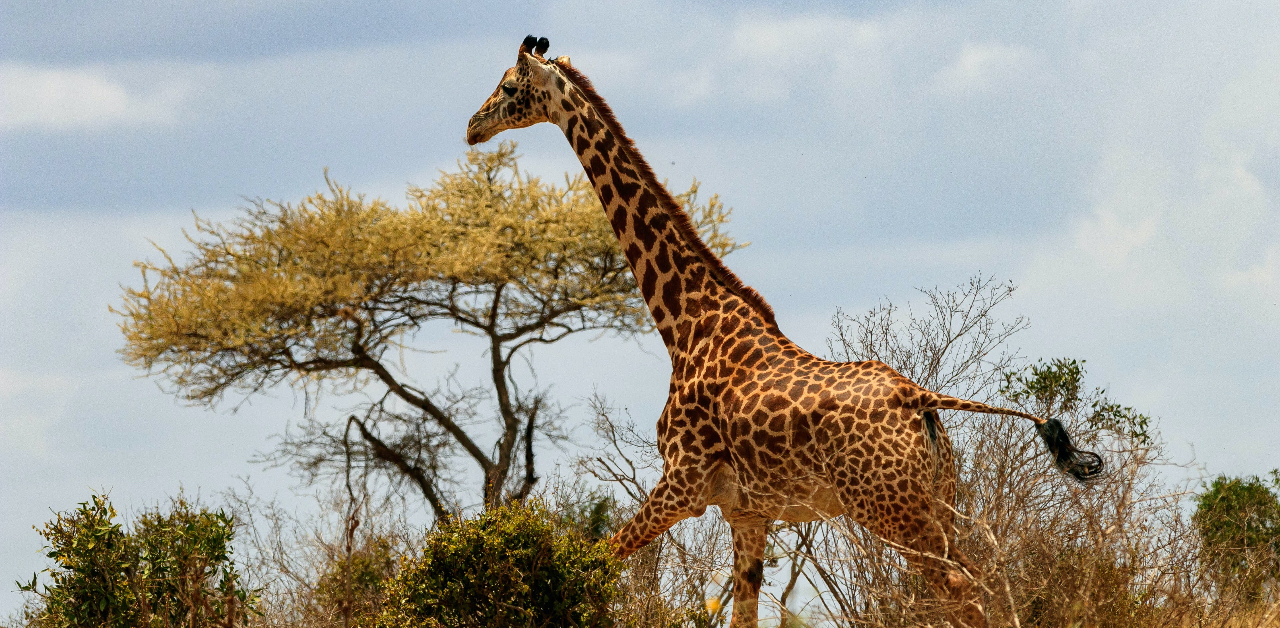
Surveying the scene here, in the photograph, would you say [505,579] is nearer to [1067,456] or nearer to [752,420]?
[752,420]

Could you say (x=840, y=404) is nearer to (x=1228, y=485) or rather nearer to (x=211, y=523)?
(x=211, y=523)

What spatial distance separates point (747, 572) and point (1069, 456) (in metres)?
2.17

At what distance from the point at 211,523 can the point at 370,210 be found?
11.5m

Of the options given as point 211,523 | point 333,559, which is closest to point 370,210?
point 333,559

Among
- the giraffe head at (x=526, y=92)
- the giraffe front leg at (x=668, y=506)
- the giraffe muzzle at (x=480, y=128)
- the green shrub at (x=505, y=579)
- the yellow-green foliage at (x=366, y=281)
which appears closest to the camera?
the green shrub at (x=505, y=579)

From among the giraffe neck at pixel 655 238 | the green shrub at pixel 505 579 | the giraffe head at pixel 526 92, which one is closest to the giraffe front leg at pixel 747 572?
the green shrub at pixel 505 579

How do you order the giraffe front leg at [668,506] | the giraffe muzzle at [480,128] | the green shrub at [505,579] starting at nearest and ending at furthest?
the green shrub at [505,579], the giraffe front leg at [668,506], the giraffe muzzle at [480,128]

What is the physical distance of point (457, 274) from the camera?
19.8m

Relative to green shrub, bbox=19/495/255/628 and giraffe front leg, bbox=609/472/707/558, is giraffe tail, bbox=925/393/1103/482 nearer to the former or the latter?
giraffe front leg, bbox=609/472/707/558

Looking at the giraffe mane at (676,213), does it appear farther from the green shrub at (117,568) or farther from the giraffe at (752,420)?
the green shrub at (117,568)

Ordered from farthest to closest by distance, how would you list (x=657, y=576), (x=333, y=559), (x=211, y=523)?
1. (x=333, y=559)
2. (x=657, y=576)
3. (x=211, y=523)

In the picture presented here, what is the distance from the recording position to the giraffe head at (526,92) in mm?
9016

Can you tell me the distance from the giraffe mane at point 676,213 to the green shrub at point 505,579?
1.96 metres

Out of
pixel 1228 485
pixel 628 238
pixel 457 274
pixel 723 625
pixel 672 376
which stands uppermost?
pixel 457 274
